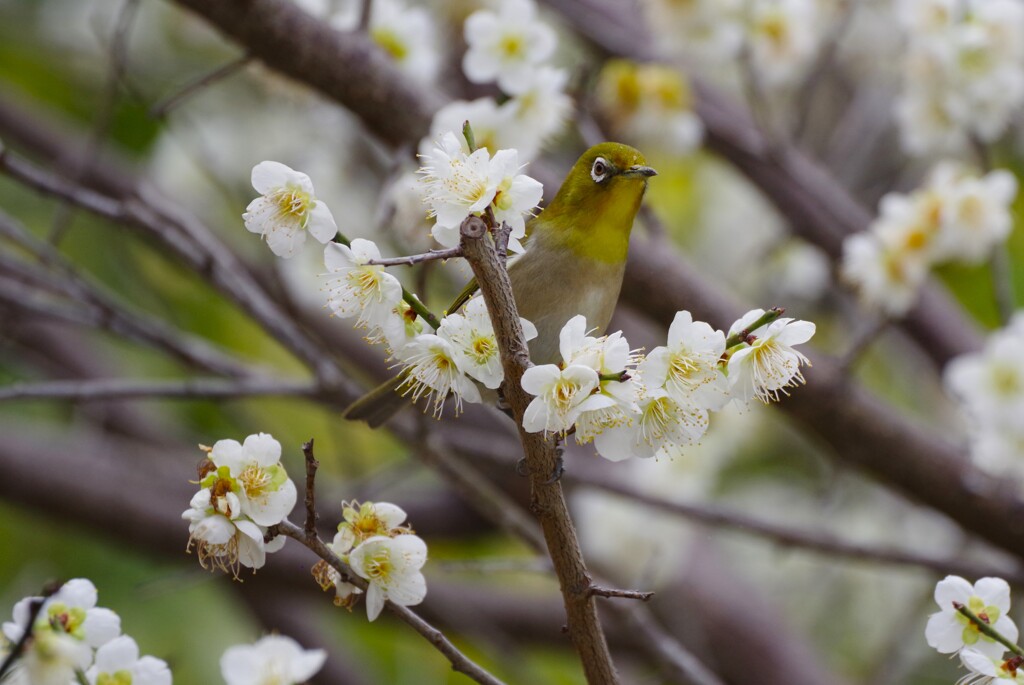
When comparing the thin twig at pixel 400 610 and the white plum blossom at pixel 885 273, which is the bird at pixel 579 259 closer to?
the thin twig at pixel 400 610

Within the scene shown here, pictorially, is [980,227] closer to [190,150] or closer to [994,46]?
[994,46]

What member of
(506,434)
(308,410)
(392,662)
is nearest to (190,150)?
(308,410)

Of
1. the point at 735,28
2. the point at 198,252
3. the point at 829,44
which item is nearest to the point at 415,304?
the point at 198,252

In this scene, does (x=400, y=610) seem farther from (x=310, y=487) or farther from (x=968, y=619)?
(x=968, y=619)

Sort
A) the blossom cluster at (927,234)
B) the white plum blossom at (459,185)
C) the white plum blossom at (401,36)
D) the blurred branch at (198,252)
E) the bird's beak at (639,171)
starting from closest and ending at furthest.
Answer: the white plum blossom at (459,185) → the bird's beak at (639,171) → the blurred branch at (198,252) → the white plum blossom at (401,36) → the blossom cluster at (927,234)

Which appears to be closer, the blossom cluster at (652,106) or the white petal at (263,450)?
the white petal at (263,450)

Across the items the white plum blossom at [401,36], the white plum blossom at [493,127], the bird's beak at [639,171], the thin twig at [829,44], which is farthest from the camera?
the thin twig at [829,44]

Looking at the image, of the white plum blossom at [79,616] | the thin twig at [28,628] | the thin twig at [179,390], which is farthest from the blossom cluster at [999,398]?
the thin twig at [28,628]
